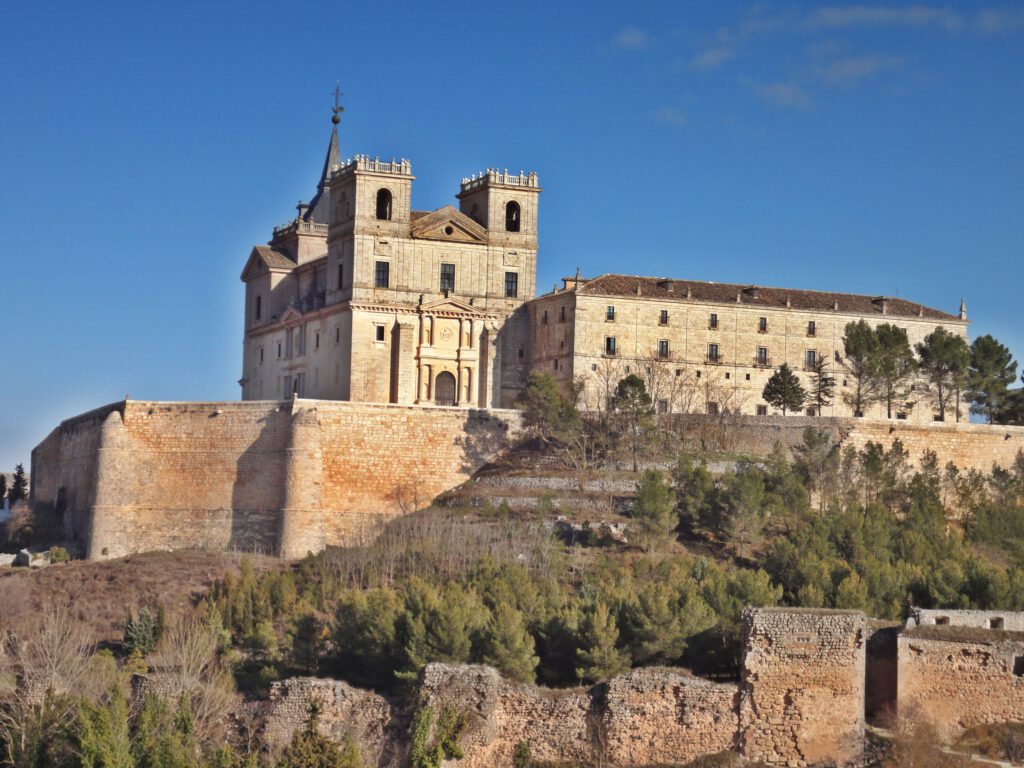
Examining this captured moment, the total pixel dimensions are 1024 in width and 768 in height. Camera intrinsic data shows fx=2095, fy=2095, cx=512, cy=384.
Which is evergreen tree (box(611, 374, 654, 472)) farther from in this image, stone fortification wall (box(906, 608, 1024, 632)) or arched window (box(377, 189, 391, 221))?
stone fortification wall (box(906, 608, 1024, 632))

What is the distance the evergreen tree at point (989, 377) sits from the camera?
59.9 m

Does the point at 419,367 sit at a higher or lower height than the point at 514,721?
higher

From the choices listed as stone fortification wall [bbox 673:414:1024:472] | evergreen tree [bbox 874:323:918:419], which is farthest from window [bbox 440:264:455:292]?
evergreen tree [bbox 874:323:918:419]

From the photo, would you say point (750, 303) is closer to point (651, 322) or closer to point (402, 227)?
point (651, 322)

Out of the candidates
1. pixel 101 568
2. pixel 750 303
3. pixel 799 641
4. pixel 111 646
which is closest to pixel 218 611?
pixel 111 646

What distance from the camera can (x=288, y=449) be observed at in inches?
2078

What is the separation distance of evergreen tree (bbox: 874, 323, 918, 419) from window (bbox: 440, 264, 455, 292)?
12.2 metres

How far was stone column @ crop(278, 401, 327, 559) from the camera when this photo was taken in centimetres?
5172

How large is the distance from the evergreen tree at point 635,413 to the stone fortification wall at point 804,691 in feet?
77.0

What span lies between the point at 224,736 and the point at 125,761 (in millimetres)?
1673

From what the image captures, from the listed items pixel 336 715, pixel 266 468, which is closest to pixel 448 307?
pixel 266 468

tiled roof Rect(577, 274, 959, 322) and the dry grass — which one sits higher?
tiled roof Rect(577, 274, 959, 322)

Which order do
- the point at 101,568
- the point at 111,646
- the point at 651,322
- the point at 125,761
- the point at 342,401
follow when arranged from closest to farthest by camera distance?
1. the point at 125,761
2. the point at 111,646
3. the point at 101,568
4. the point at 342,401
5. the point at 651,322

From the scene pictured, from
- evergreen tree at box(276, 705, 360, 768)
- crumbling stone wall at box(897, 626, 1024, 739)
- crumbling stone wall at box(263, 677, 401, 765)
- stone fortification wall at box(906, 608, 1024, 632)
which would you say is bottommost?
evergreen tree at box(276, 705, 360, 768)
